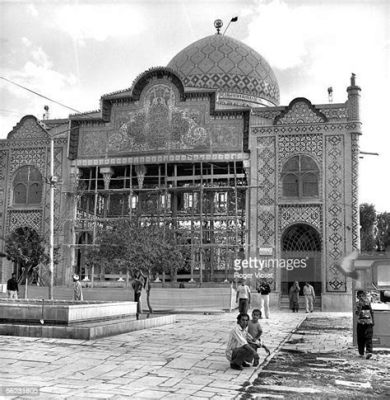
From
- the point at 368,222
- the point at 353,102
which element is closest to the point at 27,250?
the point at 353,102

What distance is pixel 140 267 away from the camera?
23.5 metres

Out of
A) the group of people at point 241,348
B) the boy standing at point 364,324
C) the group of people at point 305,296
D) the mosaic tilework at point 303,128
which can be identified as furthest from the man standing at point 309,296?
the group of people at point 241,348

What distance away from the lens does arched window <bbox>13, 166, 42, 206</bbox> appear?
3141 centimetres

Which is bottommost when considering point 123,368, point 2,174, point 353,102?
point 123,368

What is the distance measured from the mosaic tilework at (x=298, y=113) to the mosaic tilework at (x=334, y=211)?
144 cm

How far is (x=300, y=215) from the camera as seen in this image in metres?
28.1

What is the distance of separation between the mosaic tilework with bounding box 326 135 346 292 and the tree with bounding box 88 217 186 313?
269 inches

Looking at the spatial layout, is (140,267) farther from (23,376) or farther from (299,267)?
(23,376)

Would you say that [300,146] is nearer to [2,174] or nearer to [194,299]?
[194,299]

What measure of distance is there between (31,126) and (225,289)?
562 inches

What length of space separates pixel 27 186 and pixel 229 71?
41.7 ft

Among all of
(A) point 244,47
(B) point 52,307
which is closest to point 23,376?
(B) point 52,307

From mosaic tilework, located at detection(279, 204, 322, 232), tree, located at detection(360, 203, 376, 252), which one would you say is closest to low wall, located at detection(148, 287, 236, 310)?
mosaic tilework, located at detection(279, 204, 322, 232)


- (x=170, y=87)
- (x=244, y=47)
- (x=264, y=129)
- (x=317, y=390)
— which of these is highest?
(x=244, y=47)
